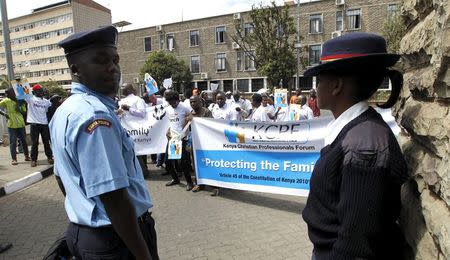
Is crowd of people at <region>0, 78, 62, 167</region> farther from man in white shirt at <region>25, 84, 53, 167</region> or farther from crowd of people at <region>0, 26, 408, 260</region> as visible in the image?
crowd of people at <region>0, 26, 408, 260</region>

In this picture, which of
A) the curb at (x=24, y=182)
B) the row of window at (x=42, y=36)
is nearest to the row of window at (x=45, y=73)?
the row of window at (x=42, y=36)

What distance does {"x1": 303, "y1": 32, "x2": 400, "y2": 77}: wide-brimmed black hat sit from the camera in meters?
1.43

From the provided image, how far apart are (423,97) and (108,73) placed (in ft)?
4.74

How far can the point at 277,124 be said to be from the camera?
545 cm

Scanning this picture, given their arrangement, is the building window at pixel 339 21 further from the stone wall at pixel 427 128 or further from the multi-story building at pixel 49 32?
the multi-story building at pixel 49 32

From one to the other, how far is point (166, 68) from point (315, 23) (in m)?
18.0

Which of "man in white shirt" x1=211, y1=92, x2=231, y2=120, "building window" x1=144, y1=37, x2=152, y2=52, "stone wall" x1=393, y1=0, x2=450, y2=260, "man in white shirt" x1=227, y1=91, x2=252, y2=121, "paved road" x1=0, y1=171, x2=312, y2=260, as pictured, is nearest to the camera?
"stone wall" x1=393, y1=0, x2=450, y2=260

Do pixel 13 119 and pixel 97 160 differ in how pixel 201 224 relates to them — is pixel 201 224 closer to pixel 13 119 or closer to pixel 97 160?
pixel 97 160

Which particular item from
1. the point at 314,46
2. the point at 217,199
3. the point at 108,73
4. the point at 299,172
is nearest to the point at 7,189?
the point at 217,199

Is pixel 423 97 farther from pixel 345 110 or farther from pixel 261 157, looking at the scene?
Result: pixel 261 157

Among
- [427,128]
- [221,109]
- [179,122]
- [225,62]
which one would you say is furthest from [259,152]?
[225,62]

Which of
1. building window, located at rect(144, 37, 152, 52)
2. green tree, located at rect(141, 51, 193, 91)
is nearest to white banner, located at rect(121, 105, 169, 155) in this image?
green tree, located at rect(141, 51, 193, 91)

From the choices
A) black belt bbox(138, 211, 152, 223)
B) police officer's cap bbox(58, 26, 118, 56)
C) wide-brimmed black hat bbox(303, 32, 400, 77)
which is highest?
police officer's cap bbox(58, 26, 118, 56)

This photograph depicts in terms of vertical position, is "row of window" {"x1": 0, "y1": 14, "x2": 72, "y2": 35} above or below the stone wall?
above
